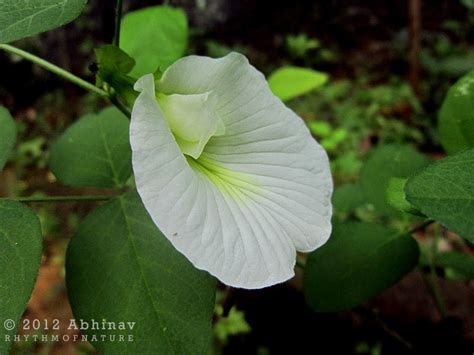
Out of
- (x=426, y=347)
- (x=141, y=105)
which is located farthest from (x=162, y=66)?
(x=426, y=347)

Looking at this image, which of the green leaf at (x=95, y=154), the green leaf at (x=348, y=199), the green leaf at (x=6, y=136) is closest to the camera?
the green leaf at (x=6, y=136)

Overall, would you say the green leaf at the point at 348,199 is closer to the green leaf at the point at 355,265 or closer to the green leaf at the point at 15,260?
the green leaf at the point at 355,265

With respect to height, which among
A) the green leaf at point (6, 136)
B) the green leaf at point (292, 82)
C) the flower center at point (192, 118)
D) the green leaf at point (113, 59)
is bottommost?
the green leaf at point (292, 82)

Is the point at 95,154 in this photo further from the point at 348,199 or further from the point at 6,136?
the point at 348,199

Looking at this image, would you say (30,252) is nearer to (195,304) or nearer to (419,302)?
(195,304)

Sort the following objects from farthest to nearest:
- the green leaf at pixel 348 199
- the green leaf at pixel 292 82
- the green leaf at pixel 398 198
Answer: the green leaf at pixel 292 82 < the green leaf at pixel 348 199 < the green leaf at pixel 398 198

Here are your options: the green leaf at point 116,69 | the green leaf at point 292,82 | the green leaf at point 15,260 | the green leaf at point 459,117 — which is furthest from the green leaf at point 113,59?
the green leaf at point 292,82
